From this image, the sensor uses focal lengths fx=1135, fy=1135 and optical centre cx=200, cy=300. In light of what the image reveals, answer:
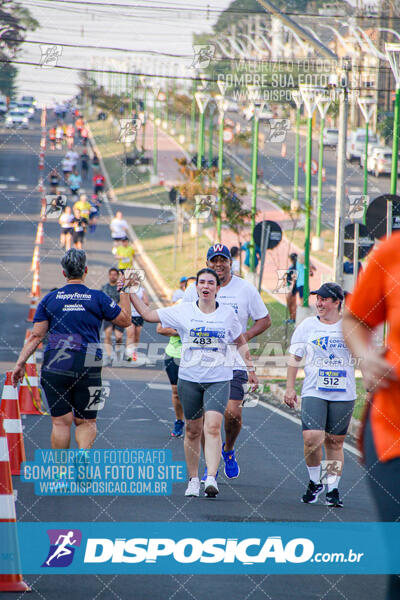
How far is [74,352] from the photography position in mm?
8195

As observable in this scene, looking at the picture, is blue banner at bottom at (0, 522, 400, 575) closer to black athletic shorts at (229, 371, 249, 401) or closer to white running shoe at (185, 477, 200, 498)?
white running shoe at (185, 477, 200, 498)

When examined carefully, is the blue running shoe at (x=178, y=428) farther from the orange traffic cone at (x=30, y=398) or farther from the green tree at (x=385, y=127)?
the green tree at (x=385, y=127)

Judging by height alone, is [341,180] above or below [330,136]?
above

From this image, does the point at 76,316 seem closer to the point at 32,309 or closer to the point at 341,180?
the point at 341,180

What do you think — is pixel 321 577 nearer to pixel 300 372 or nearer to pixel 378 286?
pixel 378 286

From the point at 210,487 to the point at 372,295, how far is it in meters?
5.00

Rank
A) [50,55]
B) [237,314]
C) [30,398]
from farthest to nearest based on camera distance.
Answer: [50,55]
[30,398]
[237,314]

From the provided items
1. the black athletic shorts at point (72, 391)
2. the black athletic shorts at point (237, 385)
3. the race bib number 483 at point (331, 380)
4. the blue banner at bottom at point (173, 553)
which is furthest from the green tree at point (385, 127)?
the blue banner at bottom at point (173, 553)

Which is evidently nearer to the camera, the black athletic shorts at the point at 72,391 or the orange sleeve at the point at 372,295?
the orange sleeve at the point at 372,295

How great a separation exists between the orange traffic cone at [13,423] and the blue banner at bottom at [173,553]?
215 centimetres

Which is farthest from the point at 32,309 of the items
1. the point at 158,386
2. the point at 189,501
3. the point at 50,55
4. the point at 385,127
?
the point at 385,127

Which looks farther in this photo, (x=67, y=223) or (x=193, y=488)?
(x=67, y=223)

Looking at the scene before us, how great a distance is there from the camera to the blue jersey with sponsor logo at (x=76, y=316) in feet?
27.0

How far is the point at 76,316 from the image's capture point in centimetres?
825
